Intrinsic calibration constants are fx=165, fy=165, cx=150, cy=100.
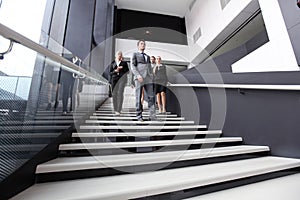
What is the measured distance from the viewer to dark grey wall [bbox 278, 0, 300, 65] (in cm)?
224

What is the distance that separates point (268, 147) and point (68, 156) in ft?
6.97

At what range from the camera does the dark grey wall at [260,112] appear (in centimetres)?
182

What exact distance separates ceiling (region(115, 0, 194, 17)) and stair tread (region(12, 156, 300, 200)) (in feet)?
26.9

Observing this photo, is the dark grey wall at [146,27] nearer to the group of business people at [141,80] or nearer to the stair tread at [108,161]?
the group of business people at [141,80]

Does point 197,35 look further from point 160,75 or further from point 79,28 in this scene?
point 79,28

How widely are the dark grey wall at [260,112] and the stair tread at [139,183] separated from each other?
2.28ft

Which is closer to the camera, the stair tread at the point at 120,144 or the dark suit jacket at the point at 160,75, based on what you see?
the stair tread at the point at 120,144

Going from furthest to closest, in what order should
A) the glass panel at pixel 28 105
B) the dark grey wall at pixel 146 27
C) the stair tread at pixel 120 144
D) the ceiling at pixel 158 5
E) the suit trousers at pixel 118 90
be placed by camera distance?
1. the dark grey wall at pixel 146 27
2. the ceiling at pixel 158 5
3. the suit trousers at pixel 118 90
4. the stair tread at pixel 120 144
5. the glass panel at pixel 28 105

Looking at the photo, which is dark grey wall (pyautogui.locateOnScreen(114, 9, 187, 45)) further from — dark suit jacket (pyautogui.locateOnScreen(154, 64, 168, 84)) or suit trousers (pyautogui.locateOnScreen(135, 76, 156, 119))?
suit trousers (pyautogui.locateOnScreen(135, 76, 156, 119))

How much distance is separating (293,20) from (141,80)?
2.32m

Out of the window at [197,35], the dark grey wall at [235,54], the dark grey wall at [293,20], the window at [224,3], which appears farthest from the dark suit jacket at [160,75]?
the window at [197,35]

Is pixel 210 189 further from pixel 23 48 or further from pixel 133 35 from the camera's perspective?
pixel 133 35

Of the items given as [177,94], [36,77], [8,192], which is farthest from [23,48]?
[177,94]

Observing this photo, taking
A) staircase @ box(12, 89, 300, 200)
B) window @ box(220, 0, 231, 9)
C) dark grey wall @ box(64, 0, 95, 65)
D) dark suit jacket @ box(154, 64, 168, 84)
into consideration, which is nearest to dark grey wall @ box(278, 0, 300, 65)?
staircase @ box(12, 89, 300, 200)
